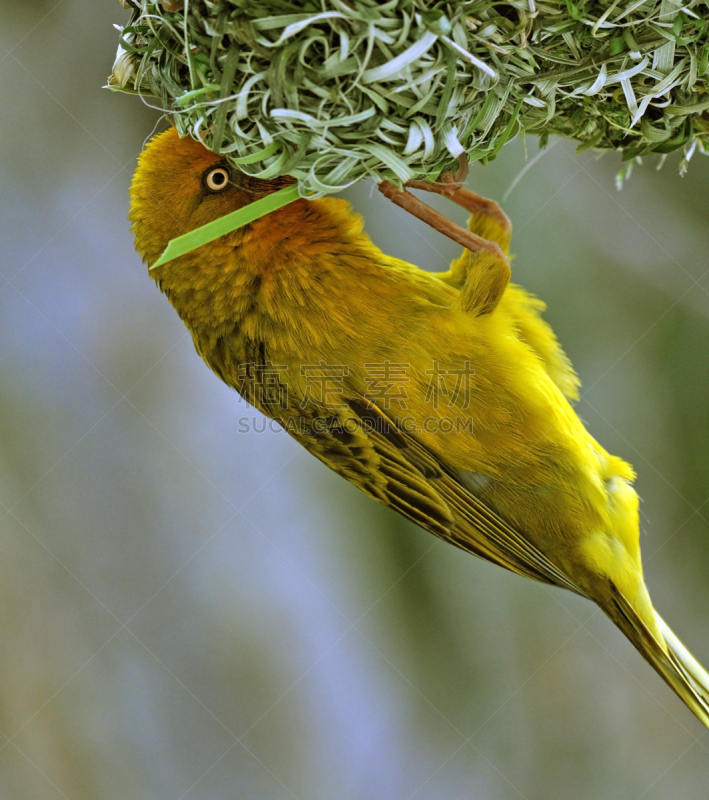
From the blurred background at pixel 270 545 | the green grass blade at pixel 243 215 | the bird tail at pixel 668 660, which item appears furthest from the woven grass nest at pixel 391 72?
the blurred background at pixel 270 545

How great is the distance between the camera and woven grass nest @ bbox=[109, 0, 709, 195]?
736 millimetres

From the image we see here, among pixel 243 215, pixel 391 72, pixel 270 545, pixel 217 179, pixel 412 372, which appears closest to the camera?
pixel 391 72

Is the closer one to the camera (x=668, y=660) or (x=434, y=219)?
(x=434, y=219)

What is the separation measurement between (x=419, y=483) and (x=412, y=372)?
217 millimetres

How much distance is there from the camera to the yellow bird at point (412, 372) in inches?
43.6

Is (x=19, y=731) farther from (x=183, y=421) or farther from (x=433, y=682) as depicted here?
(x=433, y=682)

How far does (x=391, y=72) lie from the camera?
74 cm

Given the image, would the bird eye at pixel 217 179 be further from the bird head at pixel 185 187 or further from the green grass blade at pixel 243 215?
the green grass blade at pixel 243 215

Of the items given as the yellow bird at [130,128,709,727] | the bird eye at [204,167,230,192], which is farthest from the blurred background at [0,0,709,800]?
the bird eye at [204,167,230,192]

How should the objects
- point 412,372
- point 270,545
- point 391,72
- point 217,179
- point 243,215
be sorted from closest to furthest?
point 391,72
point 243,215
point 217,179
point 412,372
point 270,545


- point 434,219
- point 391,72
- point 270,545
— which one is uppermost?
point 391,72

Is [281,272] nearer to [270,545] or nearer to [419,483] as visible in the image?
[419,483]

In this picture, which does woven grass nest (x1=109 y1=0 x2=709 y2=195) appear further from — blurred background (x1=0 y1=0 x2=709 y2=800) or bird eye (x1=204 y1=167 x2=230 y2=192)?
blurred background (x1=0 y1=0 x2=709 y2=800)

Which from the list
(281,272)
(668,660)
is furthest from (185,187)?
(668,660)
